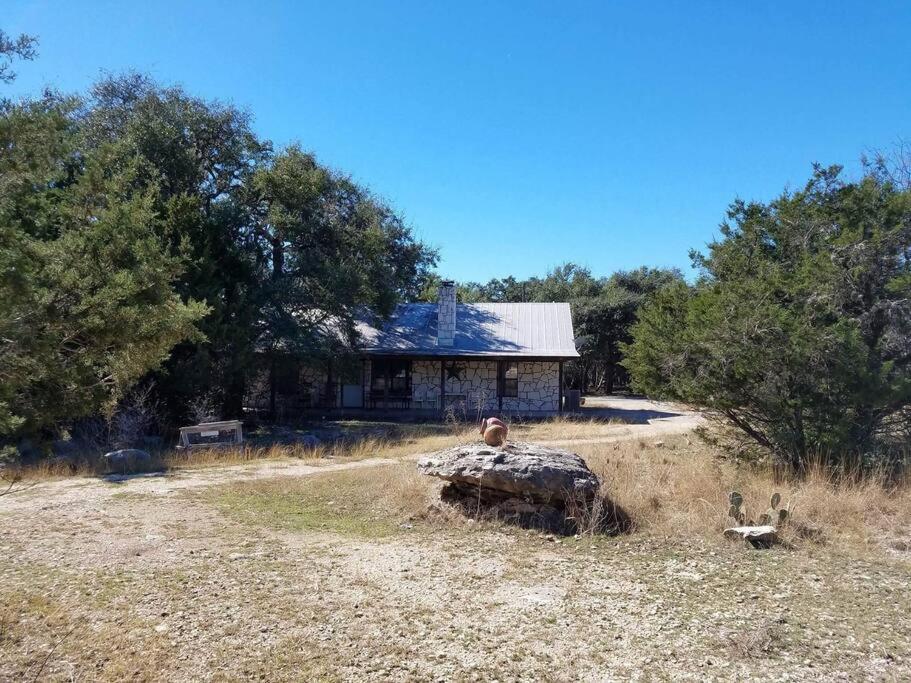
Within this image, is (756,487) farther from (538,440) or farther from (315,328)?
(315,328)

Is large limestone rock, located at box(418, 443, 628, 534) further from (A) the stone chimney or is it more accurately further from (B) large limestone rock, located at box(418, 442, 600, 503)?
(A) the stone chimney

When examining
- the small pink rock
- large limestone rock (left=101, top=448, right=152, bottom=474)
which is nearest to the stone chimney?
large limestone rock (left=101, top=448, right=152, bottom=474)

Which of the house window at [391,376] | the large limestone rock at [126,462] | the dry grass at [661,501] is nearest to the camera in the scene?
the dry grass at [661,501]

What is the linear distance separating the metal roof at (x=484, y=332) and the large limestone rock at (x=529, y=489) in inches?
589

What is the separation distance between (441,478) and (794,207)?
7.87m

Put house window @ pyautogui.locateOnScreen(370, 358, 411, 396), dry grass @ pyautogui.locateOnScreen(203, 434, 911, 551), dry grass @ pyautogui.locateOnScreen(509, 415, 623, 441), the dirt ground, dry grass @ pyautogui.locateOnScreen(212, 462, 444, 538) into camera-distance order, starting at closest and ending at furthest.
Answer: the dirt ground → dry grass @ pyautogui.locateOnScreen(203, 434, 911, 551) → dry grass @ pyautogui.locateOnScreen(212, 462, 444, 538) → dry grass @ pyautogui.locateOnScreen(509, 415, 623, 441) → house window @ pyautogui.locateOnScreen(370, 358, 411, 396)

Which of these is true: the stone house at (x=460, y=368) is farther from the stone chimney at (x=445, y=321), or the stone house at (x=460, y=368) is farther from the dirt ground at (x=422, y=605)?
the dirt ground at (x=422, y=605)

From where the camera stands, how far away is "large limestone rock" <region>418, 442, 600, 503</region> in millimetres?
7492

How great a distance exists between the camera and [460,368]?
2422cm

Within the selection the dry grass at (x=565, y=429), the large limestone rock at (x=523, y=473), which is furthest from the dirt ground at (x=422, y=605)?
the dry grass at (x=565, y=429)

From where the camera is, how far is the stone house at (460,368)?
918 inches

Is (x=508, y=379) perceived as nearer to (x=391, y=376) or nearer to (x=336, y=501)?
(x=391, y=376)

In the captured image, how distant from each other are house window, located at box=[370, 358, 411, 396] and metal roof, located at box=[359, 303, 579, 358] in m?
0.93

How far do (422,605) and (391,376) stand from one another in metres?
19.7
